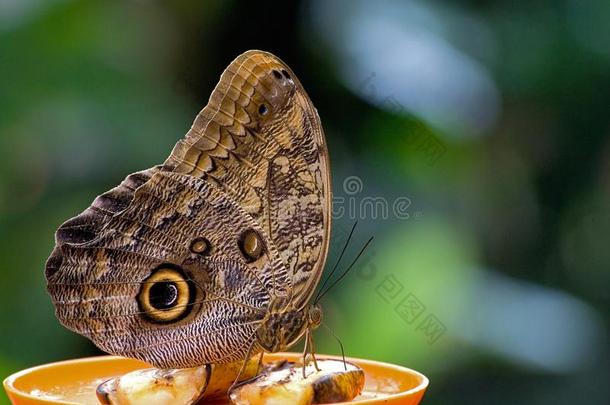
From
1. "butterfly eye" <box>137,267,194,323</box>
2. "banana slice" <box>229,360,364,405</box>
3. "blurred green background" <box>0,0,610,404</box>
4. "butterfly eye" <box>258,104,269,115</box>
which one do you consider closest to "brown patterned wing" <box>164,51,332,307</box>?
"butterfly eye" <box>258,104,269,115</box>

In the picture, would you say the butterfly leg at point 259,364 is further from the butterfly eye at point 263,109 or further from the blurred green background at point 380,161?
the blurred green background at point 380,161

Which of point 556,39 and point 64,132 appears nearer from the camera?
point 64,132

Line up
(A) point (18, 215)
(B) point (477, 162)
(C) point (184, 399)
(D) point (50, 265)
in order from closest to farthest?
1. (C) point (184, 399)
2. (D) point (50, 265)
3. (A) point (18, 215)
4. (B) point (477, 162)

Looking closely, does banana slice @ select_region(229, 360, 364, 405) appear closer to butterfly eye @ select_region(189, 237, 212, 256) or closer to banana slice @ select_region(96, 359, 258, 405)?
banana slice @ select_region(96, 359, 258, 405)

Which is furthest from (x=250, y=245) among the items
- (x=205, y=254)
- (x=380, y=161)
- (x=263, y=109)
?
(x=380, y=161)

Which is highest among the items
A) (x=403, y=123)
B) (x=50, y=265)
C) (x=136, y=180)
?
(x=403, y=123)

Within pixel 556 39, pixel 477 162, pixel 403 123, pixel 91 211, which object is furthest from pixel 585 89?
pixel 91 211

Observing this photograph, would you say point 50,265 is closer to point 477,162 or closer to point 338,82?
point 338,82

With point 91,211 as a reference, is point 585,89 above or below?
above
